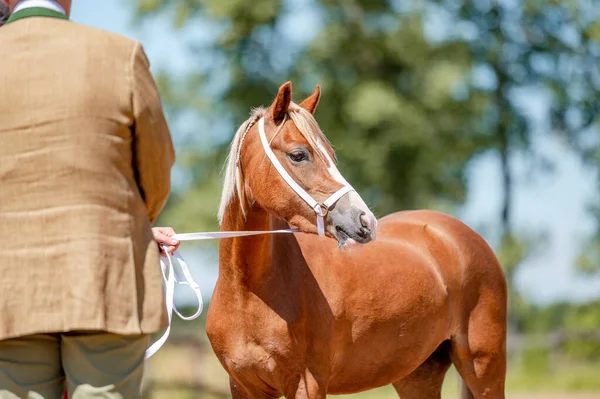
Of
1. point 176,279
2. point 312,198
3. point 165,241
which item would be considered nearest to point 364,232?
point 312,198

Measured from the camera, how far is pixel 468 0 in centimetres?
2014

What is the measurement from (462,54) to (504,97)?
61.8 inches

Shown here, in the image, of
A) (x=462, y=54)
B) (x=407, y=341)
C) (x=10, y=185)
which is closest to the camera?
(x=10, y=185)

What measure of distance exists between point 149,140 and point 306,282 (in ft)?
7.27

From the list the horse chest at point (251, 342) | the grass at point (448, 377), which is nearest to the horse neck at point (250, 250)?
the horse chest at point (251, 342)

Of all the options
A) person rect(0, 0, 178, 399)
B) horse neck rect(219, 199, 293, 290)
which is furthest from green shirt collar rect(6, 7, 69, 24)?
horse neck rect(219, 199, 293, 290)

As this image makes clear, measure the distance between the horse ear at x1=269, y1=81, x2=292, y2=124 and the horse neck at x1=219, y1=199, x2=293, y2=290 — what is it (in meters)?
0.51

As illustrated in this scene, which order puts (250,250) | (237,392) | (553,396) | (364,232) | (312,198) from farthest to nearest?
(553,396) < (237,392) < (250,250) < (312,198) < (364,232)

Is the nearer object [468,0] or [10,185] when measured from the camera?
[10,185]

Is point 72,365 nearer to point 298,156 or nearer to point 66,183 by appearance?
point 66,183

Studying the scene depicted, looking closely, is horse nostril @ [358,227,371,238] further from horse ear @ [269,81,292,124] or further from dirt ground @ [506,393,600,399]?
dirt ground @ [506,393,600,399]

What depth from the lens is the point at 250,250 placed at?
16.1 feet

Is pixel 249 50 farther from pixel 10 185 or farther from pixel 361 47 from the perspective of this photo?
pixel 10 185

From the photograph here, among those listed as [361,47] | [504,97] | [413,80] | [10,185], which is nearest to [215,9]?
[361,47]
